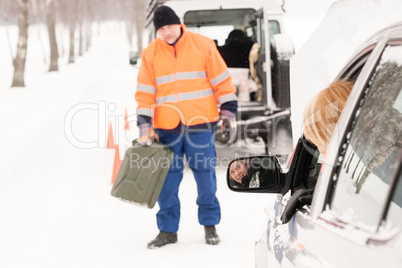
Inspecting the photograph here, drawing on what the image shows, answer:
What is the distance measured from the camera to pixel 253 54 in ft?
26.5

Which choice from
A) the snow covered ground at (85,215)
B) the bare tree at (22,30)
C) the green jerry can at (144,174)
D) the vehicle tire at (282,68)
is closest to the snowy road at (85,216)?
the snow covered ground at (85,215)

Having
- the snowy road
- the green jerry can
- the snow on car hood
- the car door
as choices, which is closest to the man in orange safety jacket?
the green jerry can

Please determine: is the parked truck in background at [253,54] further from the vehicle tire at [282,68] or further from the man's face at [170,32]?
the man's face at [170,32]

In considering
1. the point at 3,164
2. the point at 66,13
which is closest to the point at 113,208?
the point at 3,164

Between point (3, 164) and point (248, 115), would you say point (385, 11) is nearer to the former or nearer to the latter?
point (248, 115)

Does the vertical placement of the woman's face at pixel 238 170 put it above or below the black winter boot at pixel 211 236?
above

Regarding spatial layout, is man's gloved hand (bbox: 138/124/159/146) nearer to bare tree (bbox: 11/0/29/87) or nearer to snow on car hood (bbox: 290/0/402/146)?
snow on car hood (bbox: 290/0/402/146)

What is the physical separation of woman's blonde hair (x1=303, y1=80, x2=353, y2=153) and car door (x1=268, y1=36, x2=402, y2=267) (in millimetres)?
116

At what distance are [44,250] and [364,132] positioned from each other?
11.0 feet

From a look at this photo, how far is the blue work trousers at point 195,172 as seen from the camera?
4367mm

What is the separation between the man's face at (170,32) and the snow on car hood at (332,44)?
6.24ft

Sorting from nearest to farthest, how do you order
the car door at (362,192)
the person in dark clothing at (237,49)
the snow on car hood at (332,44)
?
the car door at (362,192) → the snow on car hood at (332,44) → the person in dark clothing at (237,49)

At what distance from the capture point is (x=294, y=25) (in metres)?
11.6

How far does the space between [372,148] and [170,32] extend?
2893 millimetres
